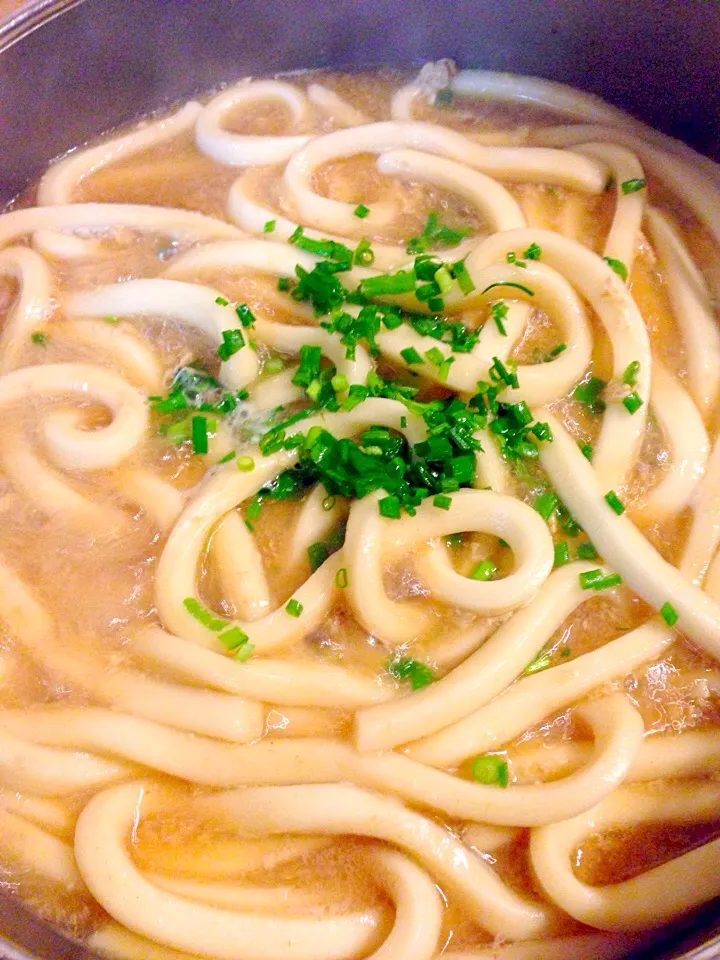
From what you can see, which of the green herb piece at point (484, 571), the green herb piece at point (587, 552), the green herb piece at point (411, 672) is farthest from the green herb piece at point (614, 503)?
the green herb piece at point (411, 672)

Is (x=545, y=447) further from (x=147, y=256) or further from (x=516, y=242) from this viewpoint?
(x=147, y=256)

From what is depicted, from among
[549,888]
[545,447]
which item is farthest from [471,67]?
[549,888]

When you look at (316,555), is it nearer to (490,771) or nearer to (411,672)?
(411,672)

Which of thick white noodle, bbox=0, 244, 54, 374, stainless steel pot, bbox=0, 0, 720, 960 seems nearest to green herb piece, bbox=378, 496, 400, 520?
thick white noodle, bbox=0, 244, 54, 374

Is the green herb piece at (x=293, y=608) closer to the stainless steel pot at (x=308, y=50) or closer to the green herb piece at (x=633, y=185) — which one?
the green herb piece at (x=633, y=185)

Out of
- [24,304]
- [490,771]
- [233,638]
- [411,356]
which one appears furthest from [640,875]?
[24,304]

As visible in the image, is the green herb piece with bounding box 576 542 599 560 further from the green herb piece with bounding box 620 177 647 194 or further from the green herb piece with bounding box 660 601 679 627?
the green herb piece with bounding box 620 177 647 194
